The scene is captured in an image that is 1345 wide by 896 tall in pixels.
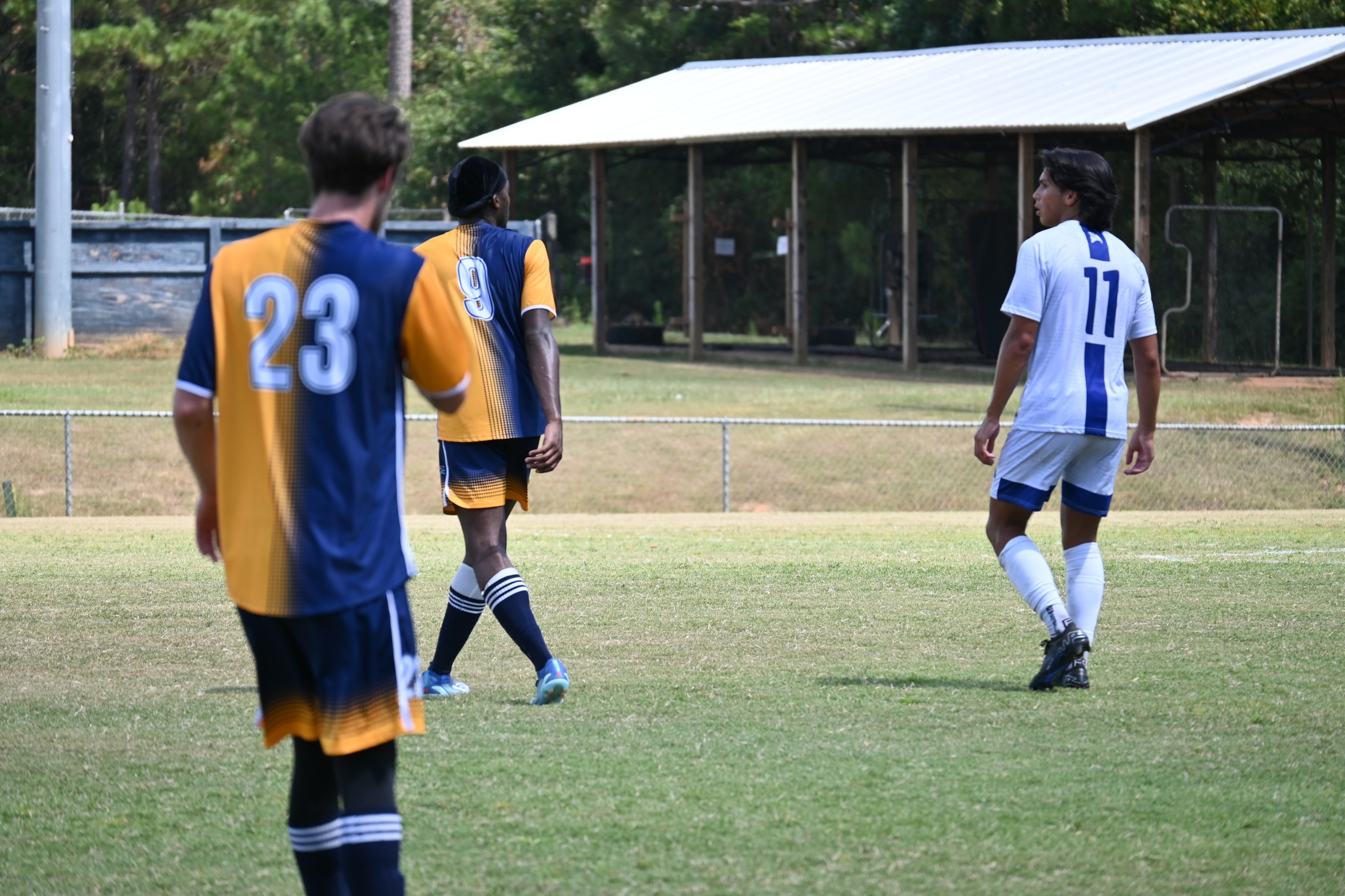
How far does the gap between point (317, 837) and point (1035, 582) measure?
348 cm

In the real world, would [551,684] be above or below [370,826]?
below

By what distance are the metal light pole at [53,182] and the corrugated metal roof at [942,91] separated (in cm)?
725

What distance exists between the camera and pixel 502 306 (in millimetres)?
6219

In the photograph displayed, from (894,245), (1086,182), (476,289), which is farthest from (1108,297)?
(894,245)

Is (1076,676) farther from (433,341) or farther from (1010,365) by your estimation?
(433,341)

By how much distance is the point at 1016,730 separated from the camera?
573 centimetres

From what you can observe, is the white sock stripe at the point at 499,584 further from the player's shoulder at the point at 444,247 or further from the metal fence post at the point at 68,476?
the metal fence post at the point at 68,476

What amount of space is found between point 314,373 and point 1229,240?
27.8 metres

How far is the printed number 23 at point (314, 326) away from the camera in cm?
342

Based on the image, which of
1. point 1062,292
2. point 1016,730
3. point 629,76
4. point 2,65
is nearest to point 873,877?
point 1016,730

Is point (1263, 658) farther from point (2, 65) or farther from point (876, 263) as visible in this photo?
point (2, 65)

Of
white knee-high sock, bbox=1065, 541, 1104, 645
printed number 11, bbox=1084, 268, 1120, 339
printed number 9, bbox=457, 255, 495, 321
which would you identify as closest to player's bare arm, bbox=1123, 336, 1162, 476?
printed number 11, bbox=1084, 268, 1120, 339

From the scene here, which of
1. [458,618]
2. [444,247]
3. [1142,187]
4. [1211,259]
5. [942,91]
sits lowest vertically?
[458,618]

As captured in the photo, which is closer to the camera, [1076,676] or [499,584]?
[499,584]
